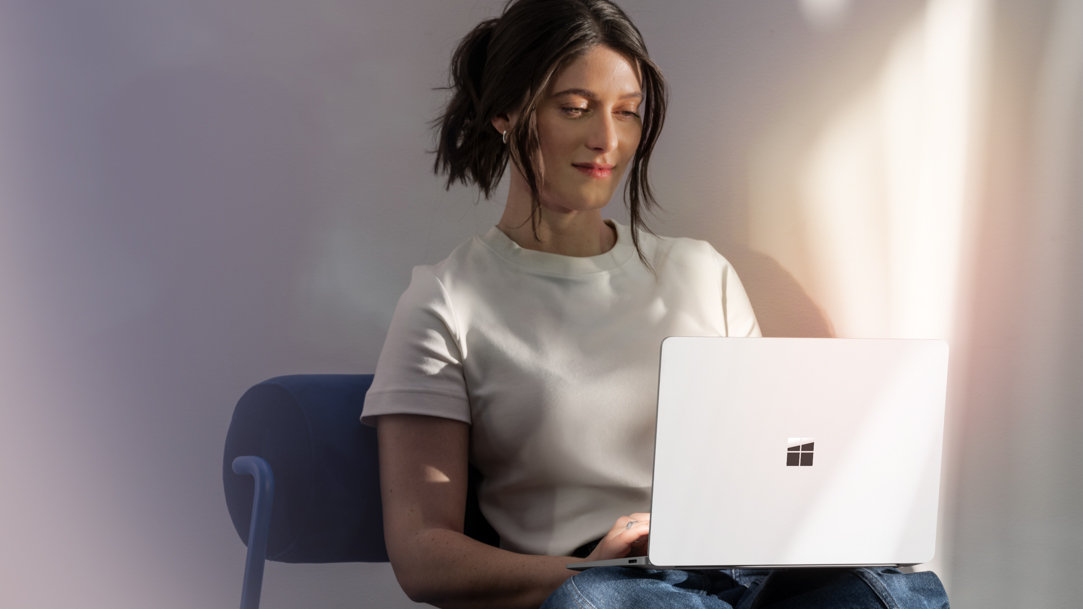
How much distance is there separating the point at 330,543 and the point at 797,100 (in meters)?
0.95

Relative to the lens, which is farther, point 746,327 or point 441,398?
point 746,327

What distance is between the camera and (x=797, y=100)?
1670 mm

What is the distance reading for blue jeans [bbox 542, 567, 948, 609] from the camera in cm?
103

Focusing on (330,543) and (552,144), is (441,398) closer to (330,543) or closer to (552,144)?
(330,543)

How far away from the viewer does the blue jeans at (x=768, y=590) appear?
103 cm

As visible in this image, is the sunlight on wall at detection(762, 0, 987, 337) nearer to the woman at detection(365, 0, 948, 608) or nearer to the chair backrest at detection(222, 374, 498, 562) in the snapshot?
the woman at detection(365, 0, 948, 608)

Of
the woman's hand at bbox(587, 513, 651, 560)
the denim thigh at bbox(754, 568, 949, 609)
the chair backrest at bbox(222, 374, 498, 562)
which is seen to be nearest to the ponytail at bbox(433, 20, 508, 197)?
the chair backrest at bbox(222, 374, 498, 562)

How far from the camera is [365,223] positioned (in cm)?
154

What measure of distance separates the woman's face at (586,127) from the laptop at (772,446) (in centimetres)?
45

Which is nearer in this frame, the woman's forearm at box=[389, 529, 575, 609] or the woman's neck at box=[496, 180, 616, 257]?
the woman's forearm at box=[389, 529, 575, 609]

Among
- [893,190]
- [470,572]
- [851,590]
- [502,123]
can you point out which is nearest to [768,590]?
[851,590]

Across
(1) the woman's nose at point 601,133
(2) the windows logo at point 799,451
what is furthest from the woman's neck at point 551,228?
(2) the windows logo at point 799,451

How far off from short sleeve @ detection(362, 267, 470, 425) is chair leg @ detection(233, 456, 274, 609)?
5.5 inches

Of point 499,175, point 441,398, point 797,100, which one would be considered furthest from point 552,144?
point 797,100
